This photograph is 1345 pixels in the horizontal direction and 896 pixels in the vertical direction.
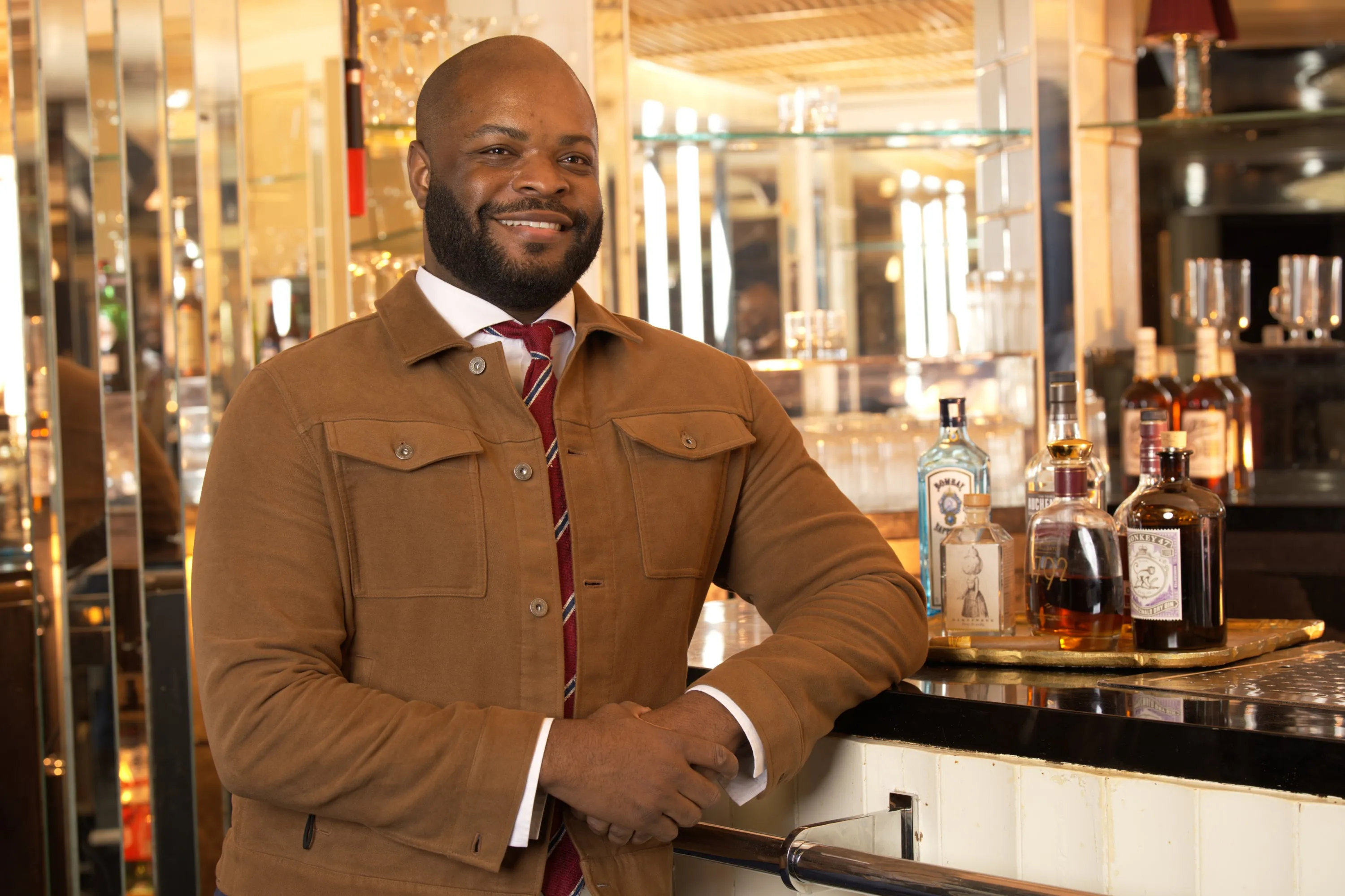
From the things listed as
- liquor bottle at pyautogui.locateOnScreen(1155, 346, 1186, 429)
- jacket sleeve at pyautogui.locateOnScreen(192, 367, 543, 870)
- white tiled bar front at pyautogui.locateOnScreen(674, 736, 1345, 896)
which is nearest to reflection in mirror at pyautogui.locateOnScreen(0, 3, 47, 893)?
jacket sleeve at pyautogui.locateOnScreen(192, 367, 543, 870)

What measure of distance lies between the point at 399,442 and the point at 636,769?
387 mm

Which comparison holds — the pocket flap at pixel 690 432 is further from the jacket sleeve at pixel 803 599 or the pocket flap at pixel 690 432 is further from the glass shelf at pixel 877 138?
the glass shelf at pixel 877 138

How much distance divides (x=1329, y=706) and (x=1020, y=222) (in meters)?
2.09

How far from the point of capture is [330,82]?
284 cm

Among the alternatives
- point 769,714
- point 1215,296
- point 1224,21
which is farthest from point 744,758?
point 1224,21

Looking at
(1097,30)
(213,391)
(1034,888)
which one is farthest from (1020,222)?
(1034,888)

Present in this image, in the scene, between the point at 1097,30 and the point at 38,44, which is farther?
the point at 1097,30

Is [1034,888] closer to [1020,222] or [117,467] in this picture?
[117,467]

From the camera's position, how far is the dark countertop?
1.17 m

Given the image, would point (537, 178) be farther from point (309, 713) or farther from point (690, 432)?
point (309, 713)

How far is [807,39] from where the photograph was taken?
3869 mm

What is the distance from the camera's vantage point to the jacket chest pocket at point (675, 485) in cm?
146

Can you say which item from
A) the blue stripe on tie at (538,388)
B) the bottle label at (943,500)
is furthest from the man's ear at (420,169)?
the bottle label at (943,500)

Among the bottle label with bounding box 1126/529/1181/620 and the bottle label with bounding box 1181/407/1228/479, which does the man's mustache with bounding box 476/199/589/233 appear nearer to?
the bottle label with bounding box 1126/529/1181/620
